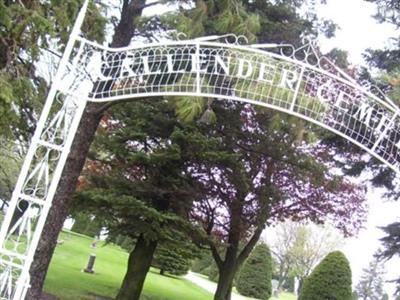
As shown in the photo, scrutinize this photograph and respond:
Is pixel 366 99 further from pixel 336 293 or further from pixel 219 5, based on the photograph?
pixel 336 293

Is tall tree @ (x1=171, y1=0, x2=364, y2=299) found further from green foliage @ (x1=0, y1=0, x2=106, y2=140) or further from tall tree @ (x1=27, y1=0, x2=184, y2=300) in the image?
green foliage @ (x1=0, y1=0, x2=106, y2=140)

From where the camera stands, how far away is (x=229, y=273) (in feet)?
49.8

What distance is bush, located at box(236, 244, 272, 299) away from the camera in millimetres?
26312

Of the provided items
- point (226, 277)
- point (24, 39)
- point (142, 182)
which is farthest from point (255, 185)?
point (24, 39)

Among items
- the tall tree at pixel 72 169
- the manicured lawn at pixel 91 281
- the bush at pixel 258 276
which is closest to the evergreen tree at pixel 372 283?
the bush at pixel 258 276

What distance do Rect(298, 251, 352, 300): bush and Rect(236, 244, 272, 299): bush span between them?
280 inches

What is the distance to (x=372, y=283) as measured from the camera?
69.9 metres

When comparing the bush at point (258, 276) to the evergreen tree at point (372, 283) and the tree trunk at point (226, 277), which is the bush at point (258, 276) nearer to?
the tree trunk at point (226, 277)

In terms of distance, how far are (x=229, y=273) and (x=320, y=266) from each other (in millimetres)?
5317

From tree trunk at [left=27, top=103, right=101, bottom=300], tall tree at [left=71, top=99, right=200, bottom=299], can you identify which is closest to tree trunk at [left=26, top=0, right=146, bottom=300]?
tree trunk at [left=27, top=103, right=101, bottom=300]

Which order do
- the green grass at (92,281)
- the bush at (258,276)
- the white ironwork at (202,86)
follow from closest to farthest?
the white ironwork at (202,86) < the green grass at (92,281) < the bush at (258,276)

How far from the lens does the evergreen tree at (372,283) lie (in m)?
67.9

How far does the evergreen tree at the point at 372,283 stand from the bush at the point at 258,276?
44834 millimetres

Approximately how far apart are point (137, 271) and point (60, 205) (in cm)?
370
